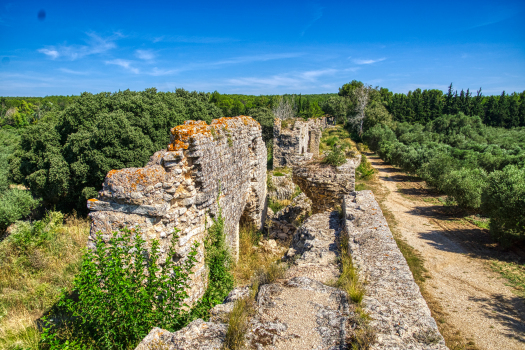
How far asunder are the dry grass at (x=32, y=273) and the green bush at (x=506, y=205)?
11832 millimetres

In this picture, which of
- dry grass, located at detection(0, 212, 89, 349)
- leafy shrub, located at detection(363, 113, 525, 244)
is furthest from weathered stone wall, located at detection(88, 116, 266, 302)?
leafy shrub, located at detection(363, 113, 525, 244)

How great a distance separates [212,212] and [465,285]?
6.48 meters

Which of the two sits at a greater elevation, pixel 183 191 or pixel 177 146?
pixel 177 146

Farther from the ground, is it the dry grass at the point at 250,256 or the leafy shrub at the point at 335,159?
the leafy shrub at the point at 335,159

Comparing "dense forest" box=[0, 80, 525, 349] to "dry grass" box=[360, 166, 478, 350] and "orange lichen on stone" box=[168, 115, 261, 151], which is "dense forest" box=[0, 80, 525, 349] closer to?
"orange lichen on stone" box=[168, 115, 261, 151]

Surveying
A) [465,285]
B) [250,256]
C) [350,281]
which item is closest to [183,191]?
[350,281]

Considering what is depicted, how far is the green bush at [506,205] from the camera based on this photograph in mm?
8633

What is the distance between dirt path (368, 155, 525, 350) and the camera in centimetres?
532

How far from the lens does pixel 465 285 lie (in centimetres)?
702

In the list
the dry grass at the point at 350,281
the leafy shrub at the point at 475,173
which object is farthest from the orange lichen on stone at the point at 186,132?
the leafy shrub at the point at 475,173

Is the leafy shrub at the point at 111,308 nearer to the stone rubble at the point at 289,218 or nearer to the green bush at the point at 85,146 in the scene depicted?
the stone rubble at the point at 289,218

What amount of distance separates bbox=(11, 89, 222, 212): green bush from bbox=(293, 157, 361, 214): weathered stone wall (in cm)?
929

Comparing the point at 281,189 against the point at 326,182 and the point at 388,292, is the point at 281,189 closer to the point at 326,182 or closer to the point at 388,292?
the point at 326,182

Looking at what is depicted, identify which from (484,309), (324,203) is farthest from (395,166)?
(484,309)
